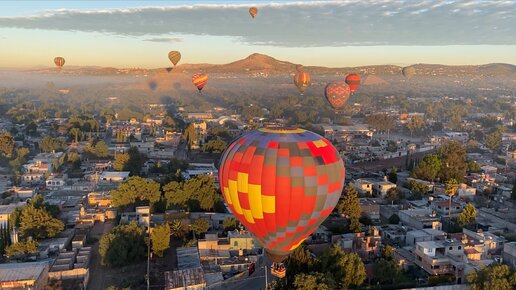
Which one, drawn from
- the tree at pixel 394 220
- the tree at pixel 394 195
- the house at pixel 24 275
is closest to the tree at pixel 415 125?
the tree at pixel 394 195

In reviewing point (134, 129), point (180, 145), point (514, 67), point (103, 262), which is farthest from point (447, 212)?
point (514, 67)

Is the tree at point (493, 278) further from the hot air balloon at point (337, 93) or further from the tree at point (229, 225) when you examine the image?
the hot air balloon at point (337, 93)

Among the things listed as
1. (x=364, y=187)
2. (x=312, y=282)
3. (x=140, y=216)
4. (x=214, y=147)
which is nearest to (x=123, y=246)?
(x=140, y=216)

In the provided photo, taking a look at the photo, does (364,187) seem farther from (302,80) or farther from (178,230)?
(302,80)

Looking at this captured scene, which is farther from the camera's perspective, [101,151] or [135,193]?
[101,151]

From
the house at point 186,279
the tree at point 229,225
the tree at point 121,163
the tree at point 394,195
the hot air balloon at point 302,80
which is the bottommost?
the tree at point 394,195

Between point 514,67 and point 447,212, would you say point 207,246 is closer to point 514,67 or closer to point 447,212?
point 447,212

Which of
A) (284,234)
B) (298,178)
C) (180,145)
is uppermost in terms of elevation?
(298,178)
